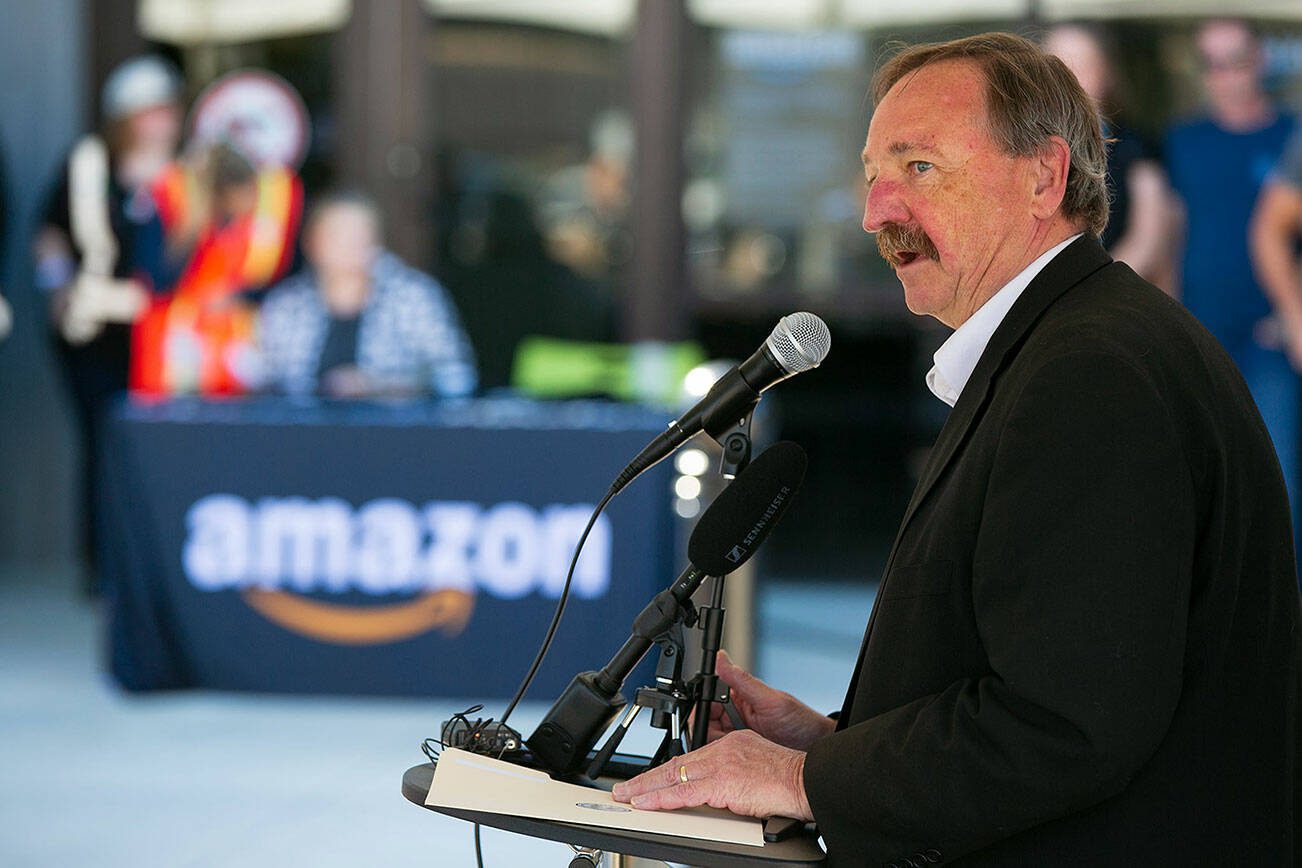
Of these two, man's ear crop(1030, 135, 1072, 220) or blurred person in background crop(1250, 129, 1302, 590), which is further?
blurred person in background crop(1250, 129, 1302, 590)

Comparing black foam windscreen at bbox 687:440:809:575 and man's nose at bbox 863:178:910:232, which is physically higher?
man's nose at bbox 863:178:910:232

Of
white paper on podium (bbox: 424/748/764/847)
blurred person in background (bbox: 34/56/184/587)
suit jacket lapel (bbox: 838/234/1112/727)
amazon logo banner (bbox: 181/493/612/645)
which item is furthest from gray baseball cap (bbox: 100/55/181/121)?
suit jacket lapel (bbox: 838/234/1112/727)

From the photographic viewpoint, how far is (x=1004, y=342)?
1.49 meters

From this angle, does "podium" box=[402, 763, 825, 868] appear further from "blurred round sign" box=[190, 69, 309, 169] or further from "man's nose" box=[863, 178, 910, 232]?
"blurred round sign" box=[190, 69, 309, 169]

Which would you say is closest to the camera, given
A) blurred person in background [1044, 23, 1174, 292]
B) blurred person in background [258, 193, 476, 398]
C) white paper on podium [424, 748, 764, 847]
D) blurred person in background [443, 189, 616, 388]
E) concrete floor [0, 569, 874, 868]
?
white paper on podium [424, 748, 764, 847]

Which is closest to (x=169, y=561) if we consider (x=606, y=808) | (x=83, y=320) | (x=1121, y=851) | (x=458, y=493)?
(x=458, y=493)

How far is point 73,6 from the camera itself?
23.6 ft

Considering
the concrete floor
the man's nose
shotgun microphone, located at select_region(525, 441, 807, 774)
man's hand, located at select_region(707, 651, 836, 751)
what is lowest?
the concrete floor

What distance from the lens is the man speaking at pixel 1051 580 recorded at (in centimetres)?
129

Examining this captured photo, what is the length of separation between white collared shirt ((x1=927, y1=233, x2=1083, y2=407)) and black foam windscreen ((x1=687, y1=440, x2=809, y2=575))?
7.0 inches

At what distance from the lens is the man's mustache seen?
5.23 ft

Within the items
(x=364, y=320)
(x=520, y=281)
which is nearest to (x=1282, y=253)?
(x=520, y=281)

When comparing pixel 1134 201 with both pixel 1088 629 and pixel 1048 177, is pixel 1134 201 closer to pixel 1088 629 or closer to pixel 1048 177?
pixel 1048 177

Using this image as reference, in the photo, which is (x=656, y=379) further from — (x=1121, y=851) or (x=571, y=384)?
(x=1121, y=851)
